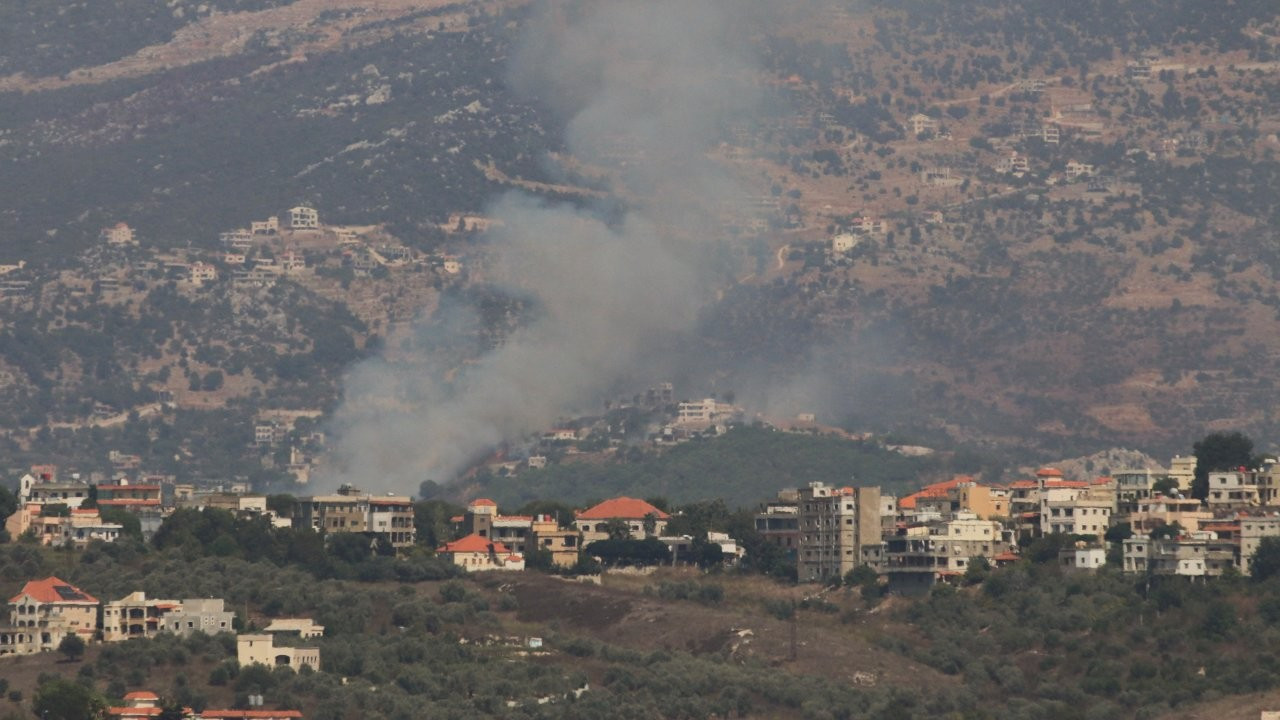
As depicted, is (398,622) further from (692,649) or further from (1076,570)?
(1076,570)

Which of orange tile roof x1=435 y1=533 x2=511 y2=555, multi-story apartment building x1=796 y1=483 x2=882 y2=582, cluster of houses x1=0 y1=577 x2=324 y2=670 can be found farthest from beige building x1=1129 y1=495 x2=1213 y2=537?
cluster of houses x1=0 y1=577 x2=324 y2=670

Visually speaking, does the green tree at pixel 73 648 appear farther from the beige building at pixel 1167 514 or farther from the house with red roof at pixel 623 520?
the beige building at pixel 1167 514

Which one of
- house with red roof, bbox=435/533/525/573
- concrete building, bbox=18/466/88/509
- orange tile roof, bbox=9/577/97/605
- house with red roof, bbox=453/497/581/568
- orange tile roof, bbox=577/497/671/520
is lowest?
orange tile roof, bbox=9/577/97/605

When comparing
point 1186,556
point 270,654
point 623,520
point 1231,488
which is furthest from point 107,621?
point 1231,488

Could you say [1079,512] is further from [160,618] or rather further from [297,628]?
[160,618]

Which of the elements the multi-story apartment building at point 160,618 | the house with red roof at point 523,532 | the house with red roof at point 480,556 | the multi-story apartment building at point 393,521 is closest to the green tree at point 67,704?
the multi-story apartment building at point 160,618

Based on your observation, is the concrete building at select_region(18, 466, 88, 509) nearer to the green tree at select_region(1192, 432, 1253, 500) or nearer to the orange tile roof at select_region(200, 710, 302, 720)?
the orange tile roof at select_region(200, 710, 302, 720)
